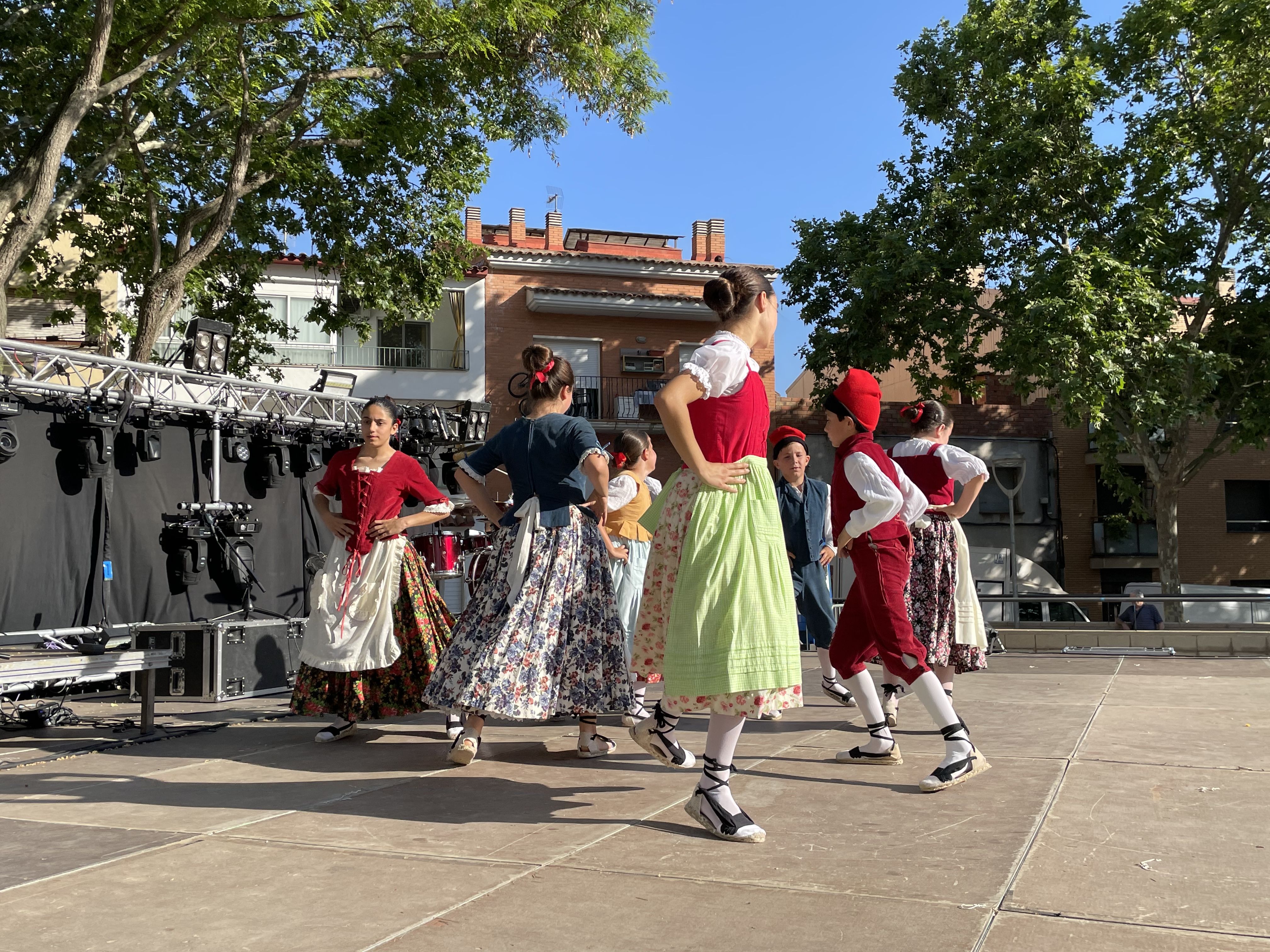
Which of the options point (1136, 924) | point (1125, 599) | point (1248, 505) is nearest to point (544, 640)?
point (1136, 924)

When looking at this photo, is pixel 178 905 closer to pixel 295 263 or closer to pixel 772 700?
pixel 772 700

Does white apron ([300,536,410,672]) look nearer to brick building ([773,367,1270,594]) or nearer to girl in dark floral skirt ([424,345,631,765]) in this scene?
girl in dark floral skirt ([424,345,631,765])

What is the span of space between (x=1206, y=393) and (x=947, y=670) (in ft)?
51.9

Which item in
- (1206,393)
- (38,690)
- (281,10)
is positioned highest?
(281,10)

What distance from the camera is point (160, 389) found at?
32.1ft

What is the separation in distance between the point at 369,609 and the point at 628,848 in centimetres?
280

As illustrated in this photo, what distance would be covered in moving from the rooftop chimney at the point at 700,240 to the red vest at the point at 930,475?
26.8 meters

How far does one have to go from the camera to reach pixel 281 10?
11883 millimetres

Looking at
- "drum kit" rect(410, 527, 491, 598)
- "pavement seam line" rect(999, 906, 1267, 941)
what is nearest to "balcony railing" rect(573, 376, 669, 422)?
"drum kit" rect(410, 527, 491, 598)

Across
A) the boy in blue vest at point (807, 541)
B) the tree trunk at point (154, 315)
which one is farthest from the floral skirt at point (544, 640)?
the tree trunk at point (154, 315)

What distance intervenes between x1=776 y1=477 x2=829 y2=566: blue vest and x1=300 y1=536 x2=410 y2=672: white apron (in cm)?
256

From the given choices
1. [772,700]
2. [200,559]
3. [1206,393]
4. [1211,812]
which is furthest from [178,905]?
[1206,393]

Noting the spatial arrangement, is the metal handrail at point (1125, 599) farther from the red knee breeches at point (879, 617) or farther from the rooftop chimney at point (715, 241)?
the rooftop chimney at point (715, 241)

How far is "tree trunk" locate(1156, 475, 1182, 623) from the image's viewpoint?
20.1 m
